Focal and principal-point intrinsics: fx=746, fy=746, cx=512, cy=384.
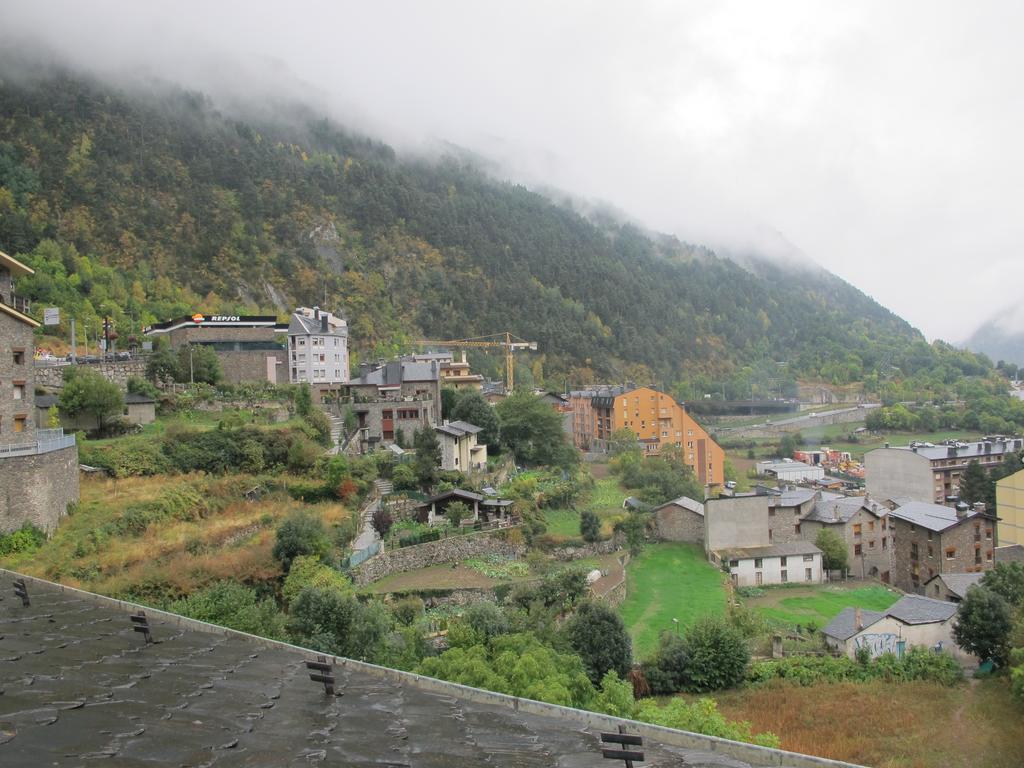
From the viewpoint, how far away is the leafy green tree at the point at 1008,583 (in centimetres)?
2431

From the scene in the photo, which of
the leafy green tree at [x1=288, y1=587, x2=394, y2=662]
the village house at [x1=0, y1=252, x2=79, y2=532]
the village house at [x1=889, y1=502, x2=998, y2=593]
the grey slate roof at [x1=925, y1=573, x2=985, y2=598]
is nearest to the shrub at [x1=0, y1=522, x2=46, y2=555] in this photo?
the village house at [x1=0, y1=252, x2=79, y2=532]

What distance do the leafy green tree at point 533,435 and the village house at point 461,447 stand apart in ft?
12.0

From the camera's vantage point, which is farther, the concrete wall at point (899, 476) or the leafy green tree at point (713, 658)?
the concrete wall at point (899, 476)

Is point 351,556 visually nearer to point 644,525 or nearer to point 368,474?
point 368,474

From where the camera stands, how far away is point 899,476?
4862cm

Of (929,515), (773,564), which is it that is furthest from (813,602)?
(929,515)

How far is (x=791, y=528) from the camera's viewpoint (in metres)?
35.3

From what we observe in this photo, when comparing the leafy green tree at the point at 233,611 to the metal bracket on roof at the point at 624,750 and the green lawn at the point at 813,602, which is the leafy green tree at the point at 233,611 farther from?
the green lawn at the point at 813,602

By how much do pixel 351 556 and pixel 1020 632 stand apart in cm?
1949

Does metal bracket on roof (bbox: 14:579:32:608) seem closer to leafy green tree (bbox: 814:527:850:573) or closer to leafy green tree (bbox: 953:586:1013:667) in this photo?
leafy green tree (bbox: 953:586:1013:667)

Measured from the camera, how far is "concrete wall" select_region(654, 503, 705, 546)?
35.6 meters

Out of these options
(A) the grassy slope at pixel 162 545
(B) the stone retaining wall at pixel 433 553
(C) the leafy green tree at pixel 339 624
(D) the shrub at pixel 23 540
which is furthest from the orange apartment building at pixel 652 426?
(D) the shrub at pixel 23 540

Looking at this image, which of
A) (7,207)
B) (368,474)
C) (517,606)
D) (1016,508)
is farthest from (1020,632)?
(7,207)

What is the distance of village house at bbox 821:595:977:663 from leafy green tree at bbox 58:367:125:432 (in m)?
26.0
